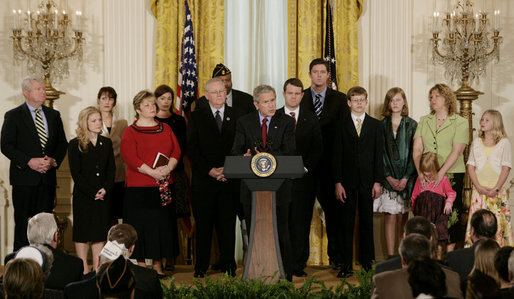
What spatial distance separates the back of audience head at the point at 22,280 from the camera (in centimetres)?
256

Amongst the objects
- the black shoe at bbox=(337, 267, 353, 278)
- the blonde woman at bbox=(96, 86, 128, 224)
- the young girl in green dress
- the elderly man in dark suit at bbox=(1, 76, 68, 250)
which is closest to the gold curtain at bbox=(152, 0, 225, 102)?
the blonde woman at bbox=(96, 86, 128, 224)

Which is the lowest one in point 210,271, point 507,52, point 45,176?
point 210,271

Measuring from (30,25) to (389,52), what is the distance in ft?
11.8

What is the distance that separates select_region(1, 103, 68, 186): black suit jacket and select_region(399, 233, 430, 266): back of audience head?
3793 millimetres

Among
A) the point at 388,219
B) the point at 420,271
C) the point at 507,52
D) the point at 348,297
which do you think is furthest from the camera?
the point at 507,52

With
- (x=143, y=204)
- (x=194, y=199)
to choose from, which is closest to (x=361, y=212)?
(x=194, y=199)

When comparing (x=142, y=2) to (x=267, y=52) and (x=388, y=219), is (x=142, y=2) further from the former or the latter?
(x=388, y=219)

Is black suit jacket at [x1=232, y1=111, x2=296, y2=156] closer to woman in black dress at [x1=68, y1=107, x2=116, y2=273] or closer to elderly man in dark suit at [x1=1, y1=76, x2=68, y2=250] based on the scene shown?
woman in black dress at [x1=68, y1=107, x2=116, y2=273]

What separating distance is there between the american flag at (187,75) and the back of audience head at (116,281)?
357 centimetres

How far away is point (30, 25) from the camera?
248 inches

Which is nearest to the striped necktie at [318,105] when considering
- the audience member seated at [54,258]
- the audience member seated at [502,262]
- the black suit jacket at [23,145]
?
the black suit jacket at [23,145]

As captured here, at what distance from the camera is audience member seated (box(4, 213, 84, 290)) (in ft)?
11.0

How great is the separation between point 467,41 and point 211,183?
2794 mm

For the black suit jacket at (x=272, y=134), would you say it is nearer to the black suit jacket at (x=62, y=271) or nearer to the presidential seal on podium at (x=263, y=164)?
the presidential seal on podium at (x=263, y=164)
